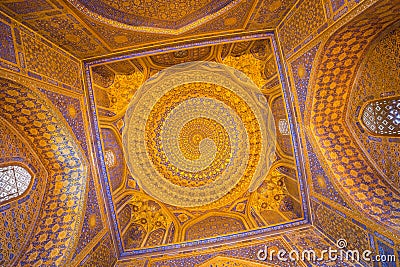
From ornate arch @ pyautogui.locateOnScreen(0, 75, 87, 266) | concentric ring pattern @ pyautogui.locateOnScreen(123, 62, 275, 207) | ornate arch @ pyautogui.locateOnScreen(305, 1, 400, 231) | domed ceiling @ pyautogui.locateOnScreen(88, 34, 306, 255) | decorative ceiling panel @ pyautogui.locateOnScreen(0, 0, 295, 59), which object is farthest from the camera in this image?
concentric ring pattern @ pyautogui.locateOnScreen(123, 62, 275, 207)

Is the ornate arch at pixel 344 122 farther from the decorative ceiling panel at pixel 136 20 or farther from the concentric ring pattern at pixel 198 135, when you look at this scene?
the concentric ring pattern at pixel 198 135

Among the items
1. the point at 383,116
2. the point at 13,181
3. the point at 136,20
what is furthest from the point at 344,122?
the point at 13,181

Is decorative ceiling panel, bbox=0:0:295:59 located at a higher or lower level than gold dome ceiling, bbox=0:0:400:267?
higher

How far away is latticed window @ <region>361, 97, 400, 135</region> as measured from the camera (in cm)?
433

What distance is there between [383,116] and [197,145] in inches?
201

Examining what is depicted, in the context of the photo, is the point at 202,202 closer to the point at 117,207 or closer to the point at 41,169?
the point at 117,207

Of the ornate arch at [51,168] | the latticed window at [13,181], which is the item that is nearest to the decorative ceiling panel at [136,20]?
the ornate arch at [51,168]

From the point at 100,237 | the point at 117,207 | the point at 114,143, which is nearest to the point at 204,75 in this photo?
the point at 114,143

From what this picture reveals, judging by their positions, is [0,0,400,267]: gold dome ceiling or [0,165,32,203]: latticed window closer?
[0,0,400,267]: gold dome ceiling

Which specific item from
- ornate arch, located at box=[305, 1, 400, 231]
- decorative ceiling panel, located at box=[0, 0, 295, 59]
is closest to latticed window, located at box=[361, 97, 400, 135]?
ornate arch, located at box=[305, 1, 400, 231]

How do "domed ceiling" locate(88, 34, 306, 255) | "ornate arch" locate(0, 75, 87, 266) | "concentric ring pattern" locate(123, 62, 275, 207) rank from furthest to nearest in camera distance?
"concentric ring pattern" locate(123, 62, 275, 207)
"domed ceiling" locate(88, 34, 306, 255)
"ornate arch" locate(0, 75, 87, 266)

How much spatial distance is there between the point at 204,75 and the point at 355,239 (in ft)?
17.9

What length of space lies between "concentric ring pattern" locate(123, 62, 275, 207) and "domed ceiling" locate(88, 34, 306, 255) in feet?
0.10

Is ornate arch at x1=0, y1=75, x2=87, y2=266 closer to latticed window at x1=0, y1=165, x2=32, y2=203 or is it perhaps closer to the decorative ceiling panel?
latticed window at x1=0, y1=165, x2=32, y2=203
